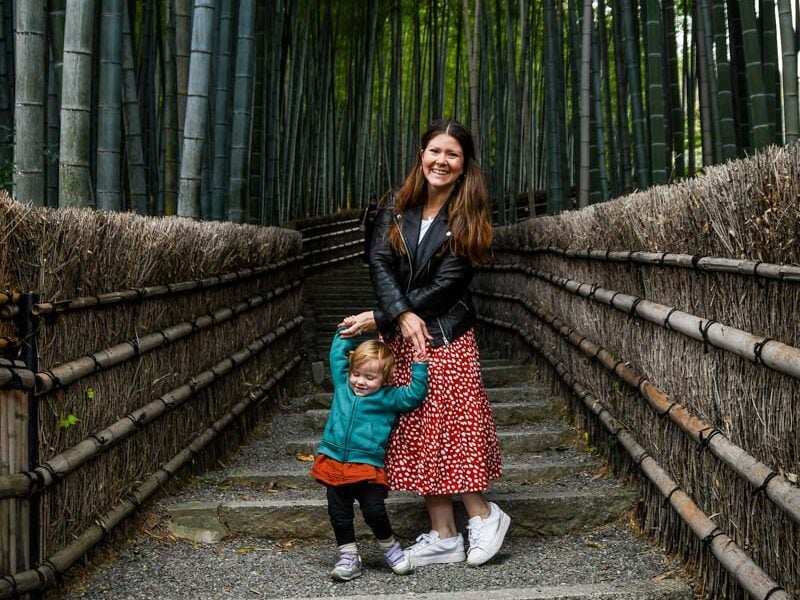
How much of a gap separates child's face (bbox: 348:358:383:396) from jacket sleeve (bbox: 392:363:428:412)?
0.07m

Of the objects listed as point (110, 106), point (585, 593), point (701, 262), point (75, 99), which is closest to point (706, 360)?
point (701, 262)

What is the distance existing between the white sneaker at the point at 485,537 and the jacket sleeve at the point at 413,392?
390 millimetres

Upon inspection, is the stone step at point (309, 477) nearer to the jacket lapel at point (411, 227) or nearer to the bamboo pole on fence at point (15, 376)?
the jacket lapel at point (411, 227)

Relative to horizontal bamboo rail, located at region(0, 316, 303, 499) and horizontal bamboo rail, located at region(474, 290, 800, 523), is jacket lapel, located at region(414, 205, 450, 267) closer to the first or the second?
horizontal bamboo rail, located at region(474, 290, 800, 523)

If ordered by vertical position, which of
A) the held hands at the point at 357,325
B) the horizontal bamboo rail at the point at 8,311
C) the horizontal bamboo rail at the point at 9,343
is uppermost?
the horizontal bamboo rail at the point at 8,311

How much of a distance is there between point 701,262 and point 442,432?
851 mm

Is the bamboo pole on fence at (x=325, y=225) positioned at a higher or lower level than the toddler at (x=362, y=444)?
higher

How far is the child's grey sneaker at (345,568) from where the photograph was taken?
2660 mm

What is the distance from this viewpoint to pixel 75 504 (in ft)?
8.07

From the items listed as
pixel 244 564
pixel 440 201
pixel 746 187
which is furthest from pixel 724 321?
pixel 244 564

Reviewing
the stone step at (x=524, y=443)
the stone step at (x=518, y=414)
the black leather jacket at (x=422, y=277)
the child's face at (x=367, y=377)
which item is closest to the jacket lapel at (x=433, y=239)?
the black leather jacket at (x=422, y=277)

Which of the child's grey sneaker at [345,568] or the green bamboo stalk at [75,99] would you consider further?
the green bamboo stalk at [75,99]

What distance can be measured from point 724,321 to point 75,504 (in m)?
1.66

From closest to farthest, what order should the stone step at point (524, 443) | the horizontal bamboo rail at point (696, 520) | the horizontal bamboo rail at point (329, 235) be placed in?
1. the horizontal bamboo rail at point (696, 520)
2. the stone step at point (524, 443)
3. the horizontal bamboo rail at point (329, 235)
